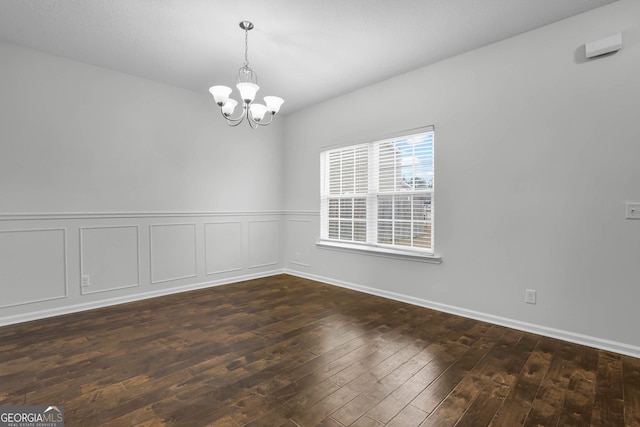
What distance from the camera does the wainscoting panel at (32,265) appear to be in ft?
10.0

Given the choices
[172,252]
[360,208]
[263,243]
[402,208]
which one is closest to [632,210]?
[402,208]

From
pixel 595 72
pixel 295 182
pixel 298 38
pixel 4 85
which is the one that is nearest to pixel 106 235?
pixel 4 85

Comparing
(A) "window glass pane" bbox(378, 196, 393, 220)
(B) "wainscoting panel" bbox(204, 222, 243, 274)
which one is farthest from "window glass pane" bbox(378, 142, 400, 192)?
(B) "wainscoting panel" bbox(204, 222, 243, 274)

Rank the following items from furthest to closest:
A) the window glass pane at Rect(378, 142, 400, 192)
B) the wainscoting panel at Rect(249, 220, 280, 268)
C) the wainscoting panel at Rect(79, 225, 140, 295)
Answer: the wainscoting panel at Rect(249, 220, 280, 268), the window glass pane at Rect(378, 142, 400, 192), the wainscoting panel at Rect(79, 225, 140, 295)

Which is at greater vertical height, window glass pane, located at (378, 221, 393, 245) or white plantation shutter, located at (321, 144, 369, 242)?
white plantation shutter, located at (321, 144, 369, 242)

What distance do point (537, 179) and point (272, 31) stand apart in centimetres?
275

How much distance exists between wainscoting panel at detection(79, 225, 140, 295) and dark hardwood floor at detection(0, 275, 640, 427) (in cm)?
43

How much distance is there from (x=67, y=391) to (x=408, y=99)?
157 inches

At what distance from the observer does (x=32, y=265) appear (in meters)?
3.18

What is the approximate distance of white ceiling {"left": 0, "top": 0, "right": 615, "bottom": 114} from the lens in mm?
2496

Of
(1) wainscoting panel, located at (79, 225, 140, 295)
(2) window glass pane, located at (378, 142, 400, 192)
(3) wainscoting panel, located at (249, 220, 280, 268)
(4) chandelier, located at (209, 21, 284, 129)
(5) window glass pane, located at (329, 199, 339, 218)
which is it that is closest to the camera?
(4) chandelier, located at (209, 21, 284, 129)

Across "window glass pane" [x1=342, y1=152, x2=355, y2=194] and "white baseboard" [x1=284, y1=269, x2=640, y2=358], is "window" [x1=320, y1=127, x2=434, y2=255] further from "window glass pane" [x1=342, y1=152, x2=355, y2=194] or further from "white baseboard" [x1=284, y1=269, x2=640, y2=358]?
"white baseboard" [x1=284, y1=269, x2=640, y2=358]

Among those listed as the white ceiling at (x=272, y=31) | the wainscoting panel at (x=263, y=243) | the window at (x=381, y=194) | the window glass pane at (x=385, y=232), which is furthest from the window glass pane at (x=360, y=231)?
the white ceiling at (x=272, y=31)

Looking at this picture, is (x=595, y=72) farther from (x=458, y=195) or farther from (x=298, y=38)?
(x=298, y=38)
